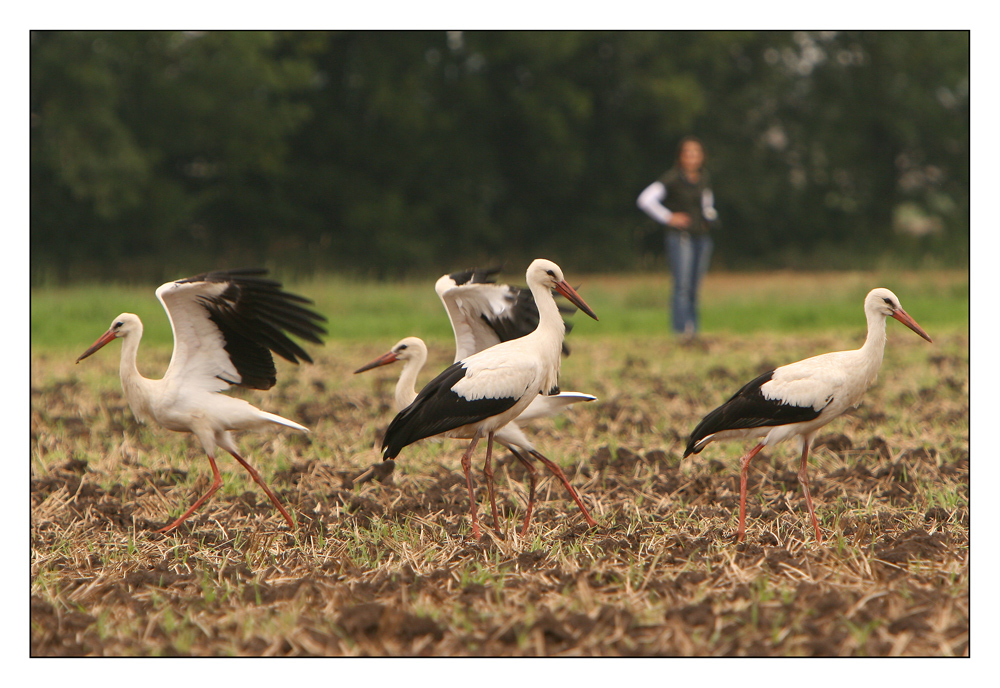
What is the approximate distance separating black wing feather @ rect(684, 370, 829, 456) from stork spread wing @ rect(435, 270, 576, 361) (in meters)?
0.83

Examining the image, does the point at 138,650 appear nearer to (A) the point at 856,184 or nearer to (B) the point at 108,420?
(B) the point at 108,420

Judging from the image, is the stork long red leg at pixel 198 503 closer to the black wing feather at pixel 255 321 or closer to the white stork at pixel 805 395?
the black wing feather at pixel 255 321

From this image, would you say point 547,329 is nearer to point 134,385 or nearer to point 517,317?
point 517,317

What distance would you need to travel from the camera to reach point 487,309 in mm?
4758

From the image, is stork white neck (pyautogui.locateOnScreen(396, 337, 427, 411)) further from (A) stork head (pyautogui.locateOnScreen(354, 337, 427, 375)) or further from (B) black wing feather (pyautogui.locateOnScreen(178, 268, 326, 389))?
(B) black wing feather (pyautogui.locateOnScreen(178, 268, 326, 389))

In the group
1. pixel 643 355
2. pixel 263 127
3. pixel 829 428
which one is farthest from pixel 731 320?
pixel 263 127

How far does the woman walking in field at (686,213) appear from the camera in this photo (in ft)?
33.1

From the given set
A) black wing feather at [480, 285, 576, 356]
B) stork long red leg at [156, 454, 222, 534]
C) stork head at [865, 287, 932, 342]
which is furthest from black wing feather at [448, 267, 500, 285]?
stork head at [865, 287, 932, 342]

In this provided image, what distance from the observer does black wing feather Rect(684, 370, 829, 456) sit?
3.93 metres

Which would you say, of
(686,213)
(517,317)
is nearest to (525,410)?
(517,317)

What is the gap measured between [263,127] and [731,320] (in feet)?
41.0

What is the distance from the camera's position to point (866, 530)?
377 cm

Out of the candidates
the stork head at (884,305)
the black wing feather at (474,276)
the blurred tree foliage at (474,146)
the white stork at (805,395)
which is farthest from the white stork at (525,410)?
the blurred tree foliage at (474,146)

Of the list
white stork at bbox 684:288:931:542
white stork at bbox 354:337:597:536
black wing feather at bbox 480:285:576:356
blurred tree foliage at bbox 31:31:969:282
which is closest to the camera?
white stork at bbox 684:288:931:542
